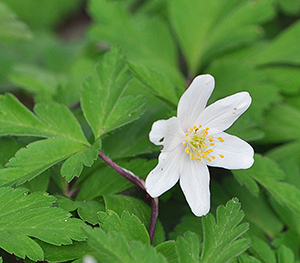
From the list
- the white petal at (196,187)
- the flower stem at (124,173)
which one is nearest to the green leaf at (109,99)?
the flower stem at (124,173)

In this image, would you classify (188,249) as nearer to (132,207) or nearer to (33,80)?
(132,207)

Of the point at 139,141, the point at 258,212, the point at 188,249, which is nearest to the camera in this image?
the point at 188,249

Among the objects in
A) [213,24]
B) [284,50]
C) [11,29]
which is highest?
[11,29]

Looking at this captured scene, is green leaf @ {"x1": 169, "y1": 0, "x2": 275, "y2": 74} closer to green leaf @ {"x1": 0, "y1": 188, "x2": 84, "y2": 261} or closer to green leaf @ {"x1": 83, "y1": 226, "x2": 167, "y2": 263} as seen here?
green leaf @ {"x1": 0, "y1": 188, "x2": 84, "y2": 261}

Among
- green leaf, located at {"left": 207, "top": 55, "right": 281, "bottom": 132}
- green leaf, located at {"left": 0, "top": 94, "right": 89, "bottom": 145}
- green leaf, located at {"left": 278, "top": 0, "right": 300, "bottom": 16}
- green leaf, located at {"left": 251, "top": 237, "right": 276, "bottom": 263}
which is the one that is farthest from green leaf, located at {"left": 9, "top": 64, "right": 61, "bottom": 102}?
green leaf, located at {"left": 278, "top": 0, "right": 300, "bottom": 16}

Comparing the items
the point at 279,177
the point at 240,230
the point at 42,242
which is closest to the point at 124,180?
the point at 42,242

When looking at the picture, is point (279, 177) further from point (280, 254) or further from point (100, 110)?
point (100, 110)

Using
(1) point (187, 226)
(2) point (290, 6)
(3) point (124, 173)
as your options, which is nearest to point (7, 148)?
(3) point (124, 173)
